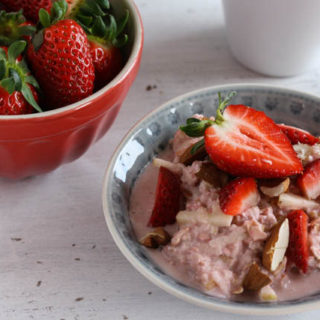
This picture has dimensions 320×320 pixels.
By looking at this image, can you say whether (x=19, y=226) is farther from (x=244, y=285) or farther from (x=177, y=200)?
(x=244, y=285)

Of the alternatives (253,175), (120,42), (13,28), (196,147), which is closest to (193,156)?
(196,147)

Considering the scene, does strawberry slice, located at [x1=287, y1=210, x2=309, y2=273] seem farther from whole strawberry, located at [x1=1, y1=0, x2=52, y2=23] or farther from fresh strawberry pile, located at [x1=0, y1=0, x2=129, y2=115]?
whole strawberry, located at [x1=1, y1=0, x2=52, y2=23]

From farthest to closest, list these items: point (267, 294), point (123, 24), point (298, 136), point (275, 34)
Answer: point (275, 34) → point (123, 24) → point (298, 136) → point (267, 294)

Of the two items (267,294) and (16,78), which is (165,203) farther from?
(16,78)

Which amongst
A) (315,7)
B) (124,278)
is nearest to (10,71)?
(124,278)

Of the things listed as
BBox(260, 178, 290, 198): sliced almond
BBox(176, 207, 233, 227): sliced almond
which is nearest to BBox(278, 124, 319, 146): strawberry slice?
BBox(260, 178, 290, 198): sliced almond

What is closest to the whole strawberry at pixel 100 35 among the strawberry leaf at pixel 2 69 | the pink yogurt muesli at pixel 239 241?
the strawberry leaf at pixel 2 69

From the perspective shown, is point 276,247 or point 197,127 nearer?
point 276,247
